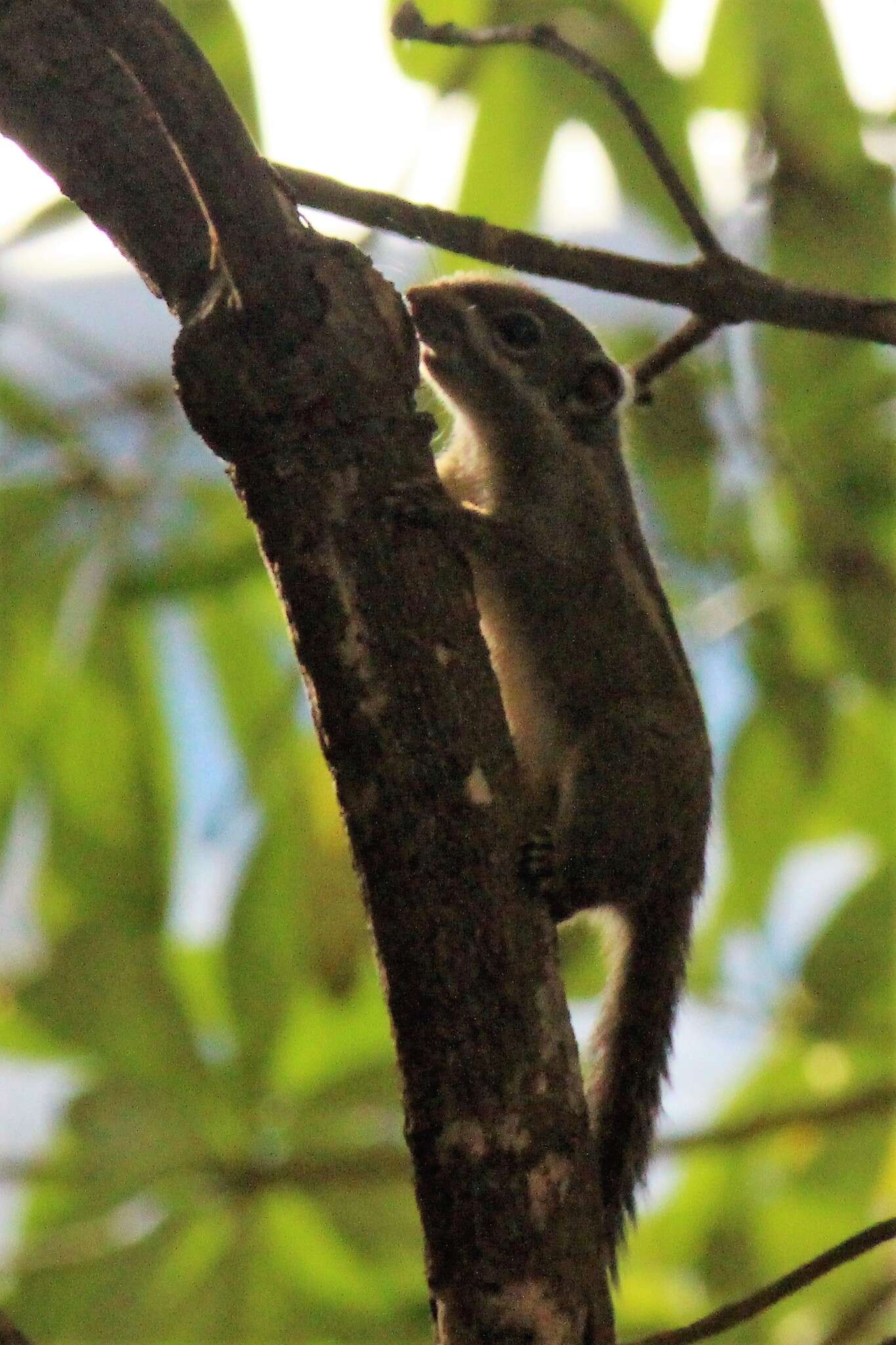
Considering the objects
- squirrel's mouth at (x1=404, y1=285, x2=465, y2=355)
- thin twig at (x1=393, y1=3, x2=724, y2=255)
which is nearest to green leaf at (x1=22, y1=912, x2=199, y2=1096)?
squirrel's mouth at (x1=404, y1=285, x2=465, y2=355)

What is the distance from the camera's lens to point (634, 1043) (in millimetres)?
2312

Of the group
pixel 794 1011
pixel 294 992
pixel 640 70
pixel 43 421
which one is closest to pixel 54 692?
pixel 43 421

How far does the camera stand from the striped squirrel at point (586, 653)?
2.29 meters

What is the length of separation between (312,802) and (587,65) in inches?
59.1

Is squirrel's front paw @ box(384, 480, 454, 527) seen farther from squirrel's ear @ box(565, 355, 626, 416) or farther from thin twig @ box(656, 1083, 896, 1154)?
thin twig @ box(656, 1083, 896, 1154)

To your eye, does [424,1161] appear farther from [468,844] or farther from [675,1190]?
[675,1190]

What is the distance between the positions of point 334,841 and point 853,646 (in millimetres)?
1097

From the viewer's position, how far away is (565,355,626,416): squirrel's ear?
281 centimetres

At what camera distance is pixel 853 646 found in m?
3.30

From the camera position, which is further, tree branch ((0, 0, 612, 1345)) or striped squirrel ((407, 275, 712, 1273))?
striped squirrel ((407, 275, 712, 1273))

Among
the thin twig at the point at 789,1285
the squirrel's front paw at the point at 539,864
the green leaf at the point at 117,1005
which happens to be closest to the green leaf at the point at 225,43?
the squirrel's front paw at the point at 539,864

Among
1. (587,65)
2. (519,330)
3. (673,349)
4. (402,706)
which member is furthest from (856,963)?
(402,706)

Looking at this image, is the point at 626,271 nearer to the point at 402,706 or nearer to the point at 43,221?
the point at 402,706

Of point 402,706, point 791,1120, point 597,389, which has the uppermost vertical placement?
point 597,389
